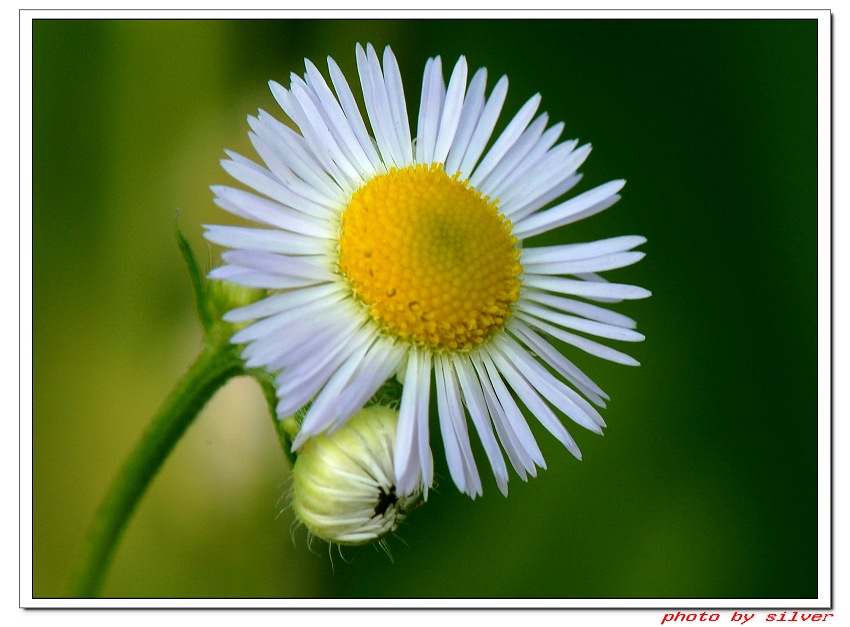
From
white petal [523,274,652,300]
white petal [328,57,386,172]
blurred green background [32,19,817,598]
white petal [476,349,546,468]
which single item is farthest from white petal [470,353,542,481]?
blurred green background [32,19,817,598]

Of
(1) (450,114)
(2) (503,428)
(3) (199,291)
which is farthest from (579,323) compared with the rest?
(3) (199,291)

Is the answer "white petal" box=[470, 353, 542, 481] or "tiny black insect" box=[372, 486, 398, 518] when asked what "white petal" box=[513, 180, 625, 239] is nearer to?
"white petal" box=[470, 353, 542, 481]

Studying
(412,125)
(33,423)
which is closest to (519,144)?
(412,125)

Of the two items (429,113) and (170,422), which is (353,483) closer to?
(170,422)

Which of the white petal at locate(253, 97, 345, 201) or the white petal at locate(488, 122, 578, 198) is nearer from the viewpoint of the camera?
the white petal at locate(253, 97, 345, 201)
